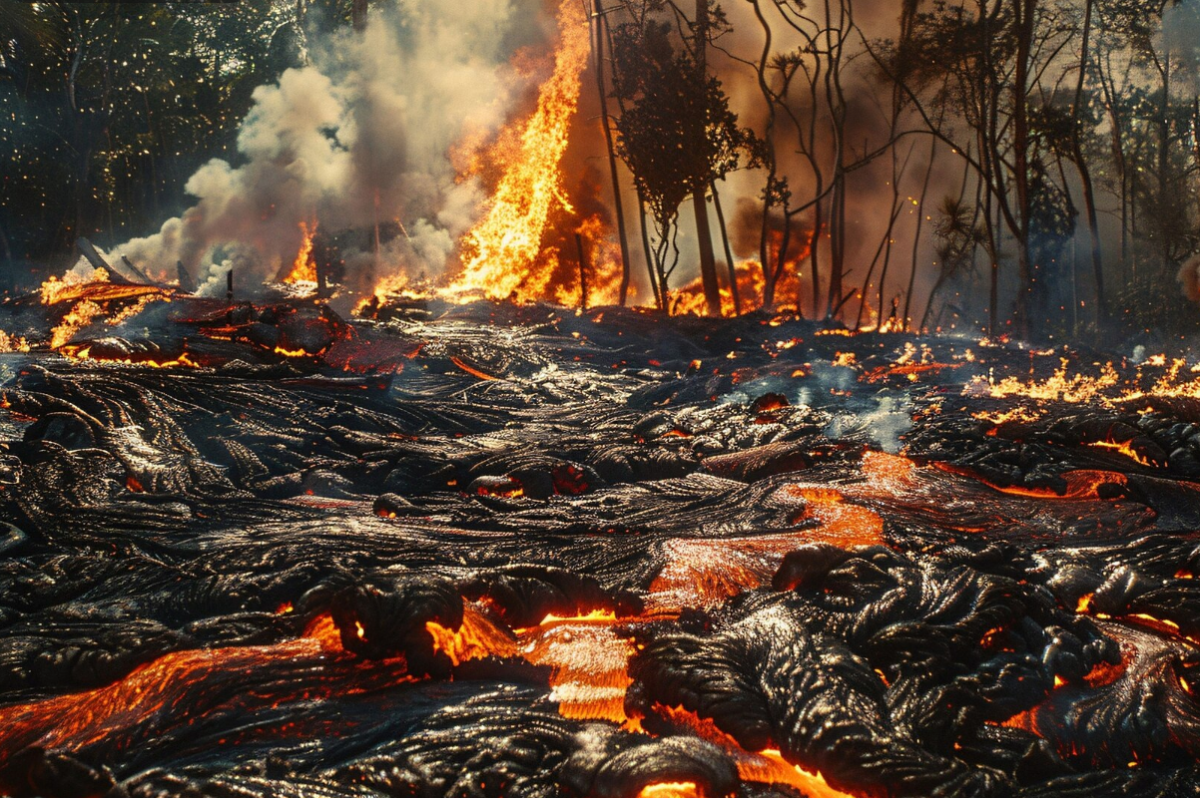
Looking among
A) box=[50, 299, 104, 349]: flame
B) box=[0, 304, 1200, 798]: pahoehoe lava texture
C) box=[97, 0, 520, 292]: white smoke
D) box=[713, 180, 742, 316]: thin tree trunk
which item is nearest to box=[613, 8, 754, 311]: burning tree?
box=[713, 180, 742, 316]: thin tree trunk

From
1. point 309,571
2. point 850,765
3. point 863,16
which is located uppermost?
point 863,16

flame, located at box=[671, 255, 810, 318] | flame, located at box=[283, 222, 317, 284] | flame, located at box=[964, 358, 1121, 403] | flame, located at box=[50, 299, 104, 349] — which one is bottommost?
flame, located at box=[964, 358, 1121, 403]

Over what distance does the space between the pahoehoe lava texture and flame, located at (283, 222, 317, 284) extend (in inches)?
474

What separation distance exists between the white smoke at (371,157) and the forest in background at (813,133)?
2.09m

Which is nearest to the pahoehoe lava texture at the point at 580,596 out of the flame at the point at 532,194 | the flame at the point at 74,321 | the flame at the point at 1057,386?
the flame at the point at 1057,386

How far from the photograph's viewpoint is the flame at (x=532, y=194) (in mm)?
17766

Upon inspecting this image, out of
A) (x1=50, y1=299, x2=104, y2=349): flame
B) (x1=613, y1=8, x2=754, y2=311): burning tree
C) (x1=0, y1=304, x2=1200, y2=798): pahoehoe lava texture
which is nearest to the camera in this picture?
(x1=0, y1=304, x2=1200, y2=798): pahoehoe lava texture

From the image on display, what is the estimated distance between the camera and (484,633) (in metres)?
2.84

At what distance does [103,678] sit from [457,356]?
5713 millimetres

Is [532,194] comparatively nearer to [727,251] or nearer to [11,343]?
[727,251]

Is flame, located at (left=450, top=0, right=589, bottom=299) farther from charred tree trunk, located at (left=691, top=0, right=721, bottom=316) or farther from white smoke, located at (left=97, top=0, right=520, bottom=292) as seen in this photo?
charred tree trunk, located at (left=691, top=0, right=721, bottom=316)

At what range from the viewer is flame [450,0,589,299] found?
58.3 feet

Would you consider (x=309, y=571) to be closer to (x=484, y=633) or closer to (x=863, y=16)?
(x=484, y=633)

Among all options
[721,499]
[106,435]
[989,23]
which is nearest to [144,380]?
[106,435]
